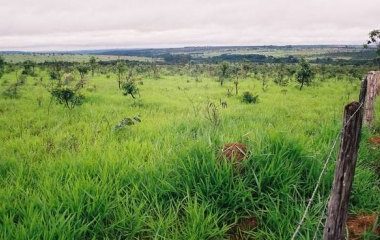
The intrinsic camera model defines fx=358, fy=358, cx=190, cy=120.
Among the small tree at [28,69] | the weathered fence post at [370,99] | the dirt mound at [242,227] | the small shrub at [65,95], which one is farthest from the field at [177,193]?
the small tree at [28,69]

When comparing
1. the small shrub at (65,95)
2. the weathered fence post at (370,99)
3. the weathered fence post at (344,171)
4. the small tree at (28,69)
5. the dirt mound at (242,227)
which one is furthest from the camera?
the small tree at (28,69)

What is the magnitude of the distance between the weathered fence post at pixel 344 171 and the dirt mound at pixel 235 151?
2.12 meters

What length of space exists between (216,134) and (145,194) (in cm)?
174

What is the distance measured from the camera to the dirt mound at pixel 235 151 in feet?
15.5

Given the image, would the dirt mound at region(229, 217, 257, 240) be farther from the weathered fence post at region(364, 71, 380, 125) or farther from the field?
the weathered fence post at region(364, 71, 380, 125)

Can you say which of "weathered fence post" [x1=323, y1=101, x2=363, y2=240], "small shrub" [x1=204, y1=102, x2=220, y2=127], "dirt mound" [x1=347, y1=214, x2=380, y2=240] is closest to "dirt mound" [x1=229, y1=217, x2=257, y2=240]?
"dirt mound" [x1=347, y1=214, x2=380, y2=240]

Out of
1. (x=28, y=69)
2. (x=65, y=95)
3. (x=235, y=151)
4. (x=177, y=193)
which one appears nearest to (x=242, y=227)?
(x=177, y=193)

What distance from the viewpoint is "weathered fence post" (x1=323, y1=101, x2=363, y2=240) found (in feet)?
8.17

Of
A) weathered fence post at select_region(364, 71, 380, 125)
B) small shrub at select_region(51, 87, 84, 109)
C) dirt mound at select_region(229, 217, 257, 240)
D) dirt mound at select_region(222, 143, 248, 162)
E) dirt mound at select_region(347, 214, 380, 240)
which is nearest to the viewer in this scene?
dirt mound at select_region(347, 214, 380, 240)

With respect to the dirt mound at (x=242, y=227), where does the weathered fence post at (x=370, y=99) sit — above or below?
above

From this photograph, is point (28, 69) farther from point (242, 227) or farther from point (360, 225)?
point (360, 225)

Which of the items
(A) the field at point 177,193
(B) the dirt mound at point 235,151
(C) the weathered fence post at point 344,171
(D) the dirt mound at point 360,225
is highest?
(C) the weathered fence post at point 344,171

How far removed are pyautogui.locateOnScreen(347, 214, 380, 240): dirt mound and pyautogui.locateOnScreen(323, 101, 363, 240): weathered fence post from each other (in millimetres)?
1377

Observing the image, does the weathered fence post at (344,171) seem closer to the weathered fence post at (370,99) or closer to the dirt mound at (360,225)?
the dirt mound at (360,225)
